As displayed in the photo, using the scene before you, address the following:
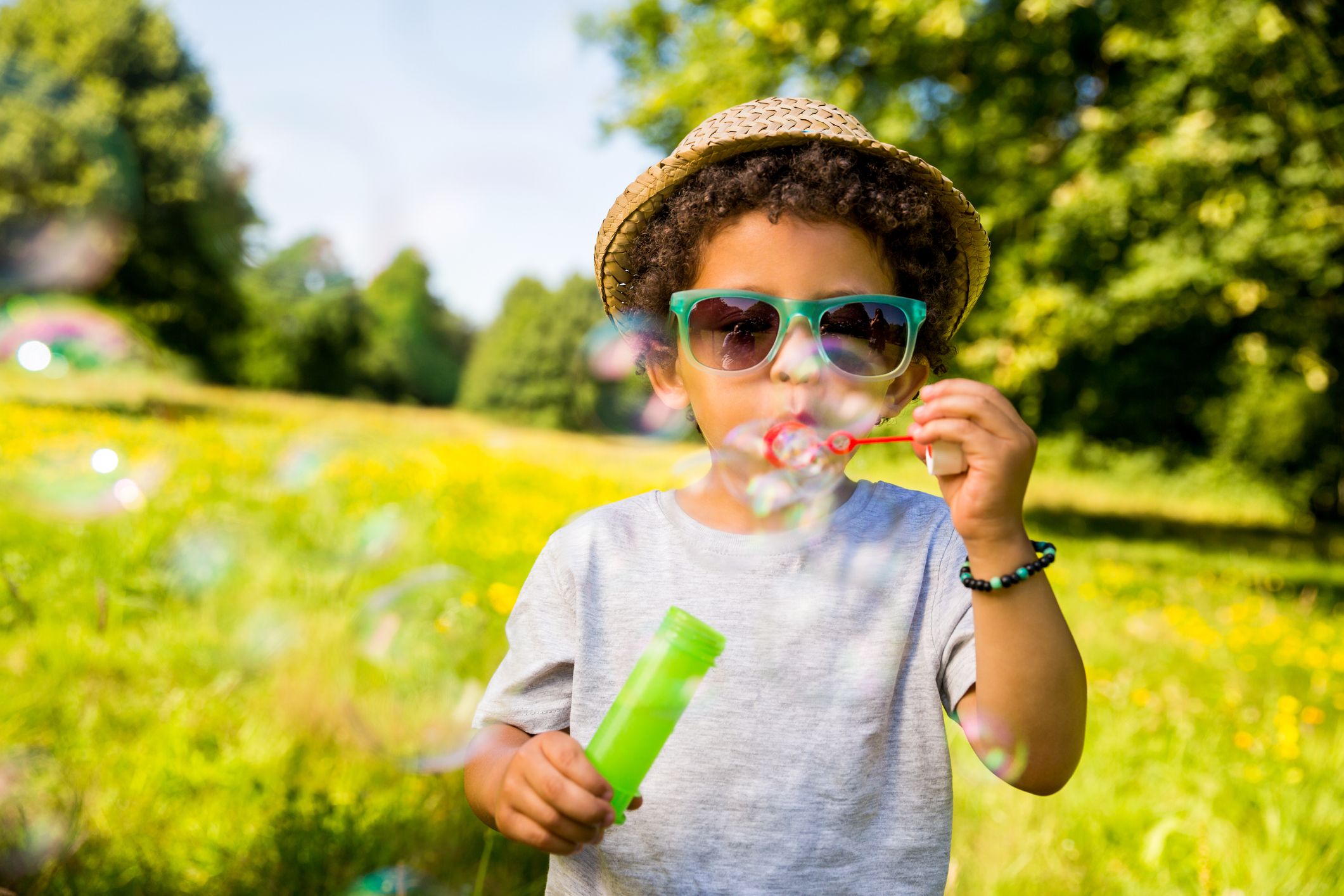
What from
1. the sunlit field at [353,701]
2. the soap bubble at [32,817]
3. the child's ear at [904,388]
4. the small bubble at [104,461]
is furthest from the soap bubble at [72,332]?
the child's ear at [904,388]

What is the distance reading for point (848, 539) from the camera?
129cm

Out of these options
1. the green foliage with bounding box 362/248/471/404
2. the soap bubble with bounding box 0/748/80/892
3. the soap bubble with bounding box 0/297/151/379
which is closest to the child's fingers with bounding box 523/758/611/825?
the soap bubble with bounding box 0/748/80/892

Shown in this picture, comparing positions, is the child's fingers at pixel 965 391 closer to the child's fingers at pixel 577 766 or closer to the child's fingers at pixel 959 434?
the child's fingers at pixel 959 434

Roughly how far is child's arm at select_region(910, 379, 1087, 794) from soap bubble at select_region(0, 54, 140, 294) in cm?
1365

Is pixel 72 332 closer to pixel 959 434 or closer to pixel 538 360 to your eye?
pixel 959 434

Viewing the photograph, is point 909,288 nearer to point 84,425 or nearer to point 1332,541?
point 84,425

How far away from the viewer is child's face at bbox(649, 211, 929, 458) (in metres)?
1.22

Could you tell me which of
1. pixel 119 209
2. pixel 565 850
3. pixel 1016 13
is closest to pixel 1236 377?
pixel 1016 13

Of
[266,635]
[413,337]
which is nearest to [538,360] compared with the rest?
[413,337]

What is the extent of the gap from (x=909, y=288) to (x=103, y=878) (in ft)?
5.57

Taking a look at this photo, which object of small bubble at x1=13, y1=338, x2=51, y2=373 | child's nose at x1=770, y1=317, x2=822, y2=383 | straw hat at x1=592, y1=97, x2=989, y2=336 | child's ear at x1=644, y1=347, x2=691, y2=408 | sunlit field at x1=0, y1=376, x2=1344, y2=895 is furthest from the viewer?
small bubble at x1=13, y1=338, x2=51, y2=373

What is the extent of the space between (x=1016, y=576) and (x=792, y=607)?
0.33 m

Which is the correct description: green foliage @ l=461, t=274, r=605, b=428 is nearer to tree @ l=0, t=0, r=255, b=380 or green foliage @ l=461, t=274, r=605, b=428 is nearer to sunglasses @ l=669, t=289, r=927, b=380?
tree @ l=0, t=0, r=255, b=380

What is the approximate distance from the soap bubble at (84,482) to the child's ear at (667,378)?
2870 millimetres
